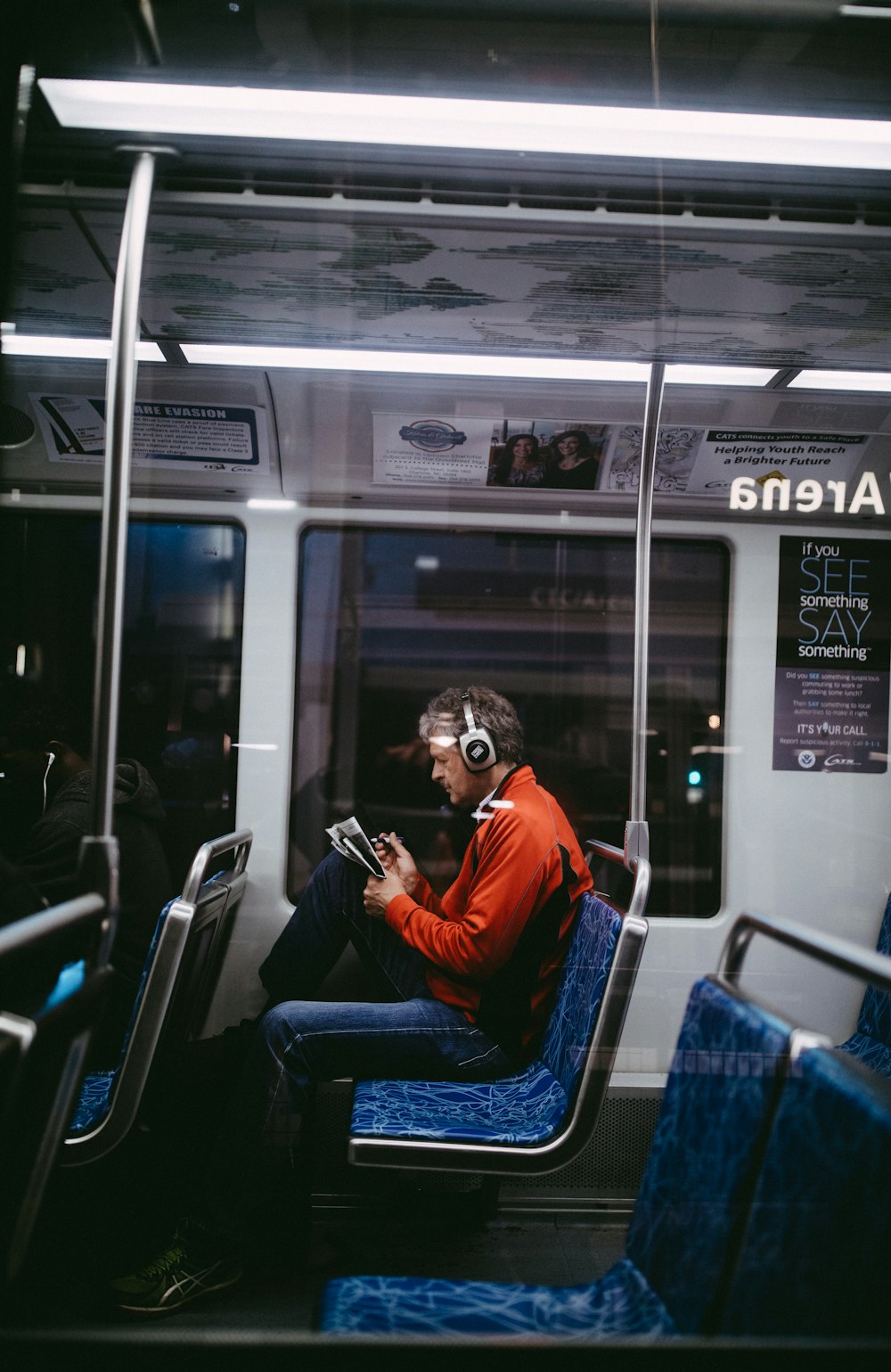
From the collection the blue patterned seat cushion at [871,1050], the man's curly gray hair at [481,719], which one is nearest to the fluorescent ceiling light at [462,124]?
the man's curly gray hair at [481,719]

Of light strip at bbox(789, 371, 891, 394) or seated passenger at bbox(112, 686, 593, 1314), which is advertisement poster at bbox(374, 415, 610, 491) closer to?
light strip at bbox(789, 371, 891, 394)

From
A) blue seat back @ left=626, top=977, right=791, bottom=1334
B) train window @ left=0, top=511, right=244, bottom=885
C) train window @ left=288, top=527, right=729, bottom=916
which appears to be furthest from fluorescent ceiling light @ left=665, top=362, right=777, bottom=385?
blue seat back @ left=626, top=977, right=791, bottom=1334

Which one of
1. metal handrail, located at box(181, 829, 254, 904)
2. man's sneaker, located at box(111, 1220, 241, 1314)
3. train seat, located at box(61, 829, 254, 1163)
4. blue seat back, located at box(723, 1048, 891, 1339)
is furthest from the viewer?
metal handrail, located at box(181, 829, 254, 904)

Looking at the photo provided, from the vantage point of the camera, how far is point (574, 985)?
2285mm

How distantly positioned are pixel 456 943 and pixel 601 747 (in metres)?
1.00

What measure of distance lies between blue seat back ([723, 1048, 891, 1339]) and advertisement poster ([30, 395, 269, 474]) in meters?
2.55

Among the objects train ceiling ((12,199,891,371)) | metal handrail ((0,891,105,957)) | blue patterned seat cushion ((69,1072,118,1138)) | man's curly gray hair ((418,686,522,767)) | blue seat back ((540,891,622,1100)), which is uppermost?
train ceiling ((12,199,891,371))

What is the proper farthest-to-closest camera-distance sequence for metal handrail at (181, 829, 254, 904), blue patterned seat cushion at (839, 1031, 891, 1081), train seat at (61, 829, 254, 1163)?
blue patterned seat cushion at (839, 1031, 891, 1081) → metal handrail at (181, 829, 254, 904) → train seat at (61, 829, 254, 1163)

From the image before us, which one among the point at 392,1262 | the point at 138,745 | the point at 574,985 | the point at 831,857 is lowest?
the point at 392,1262

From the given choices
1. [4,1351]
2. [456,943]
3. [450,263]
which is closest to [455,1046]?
[456,943]

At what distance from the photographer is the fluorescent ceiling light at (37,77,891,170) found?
63.3 inches

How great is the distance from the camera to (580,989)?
224 centimetres

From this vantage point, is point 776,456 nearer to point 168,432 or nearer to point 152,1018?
point 168,432

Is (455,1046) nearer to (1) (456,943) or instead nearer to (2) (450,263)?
(1) (456,943)
